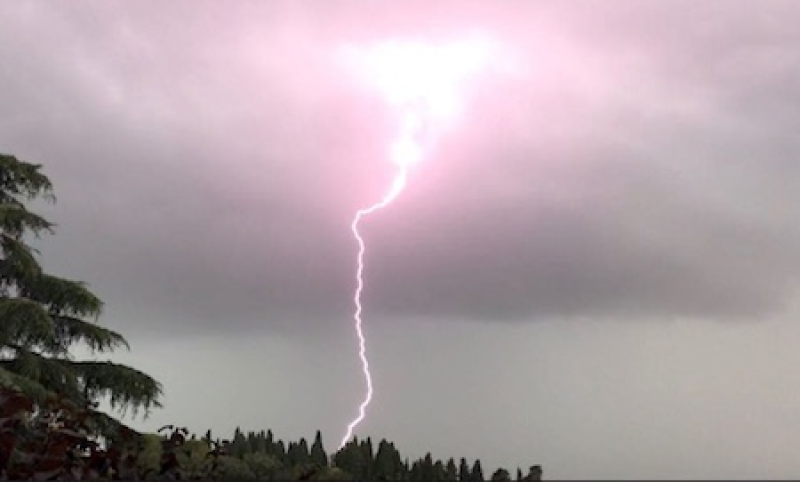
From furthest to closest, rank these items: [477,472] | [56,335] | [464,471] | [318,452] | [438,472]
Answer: [56,335]
[318,452]
[477,472]
[464,471]
[438,472]

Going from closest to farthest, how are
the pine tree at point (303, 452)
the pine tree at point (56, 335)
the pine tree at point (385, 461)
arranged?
the pine tree at point (385, 461)
the pine tree at point (303, 452)
the pine tree at point (56, 335)

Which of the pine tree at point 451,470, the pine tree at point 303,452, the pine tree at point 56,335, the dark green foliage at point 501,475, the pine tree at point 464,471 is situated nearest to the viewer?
the dark green foliage at point 501,475

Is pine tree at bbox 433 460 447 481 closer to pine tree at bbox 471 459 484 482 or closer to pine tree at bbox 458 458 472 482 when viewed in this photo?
pine tree at bbox 458 458 472 482

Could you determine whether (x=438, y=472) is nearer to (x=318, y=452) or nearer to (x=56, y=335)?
(x=318, y=452)

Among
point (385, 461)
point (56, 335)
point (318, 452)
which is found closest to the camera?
point (385, 461)

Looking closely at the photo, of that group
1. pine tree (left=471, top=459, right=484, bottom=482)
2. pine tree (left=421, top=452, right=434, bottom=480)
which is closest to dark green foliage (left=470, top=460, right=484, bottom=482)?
pine tree (left=471, top=459, right=484, bottom=482)

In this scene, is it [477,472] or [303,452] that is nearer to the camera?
[477,472]

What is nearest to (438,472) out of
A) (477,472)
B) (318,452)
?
(477,472)

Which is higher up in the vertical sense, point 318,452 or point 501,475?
point 318,452

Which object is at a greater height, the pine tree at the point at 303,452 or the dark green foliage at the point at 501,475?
the pine tree at the point at 303,452

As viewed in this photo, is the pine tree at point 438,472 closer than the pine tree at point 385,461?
Yes

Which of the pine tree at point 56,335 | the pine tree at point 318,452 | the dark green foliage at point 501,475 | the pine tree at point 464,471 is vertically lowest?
the dark green foliage at point 501,475

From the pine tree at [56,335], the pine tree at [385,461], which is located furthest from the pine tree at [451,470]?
the pine tree at [56,335]

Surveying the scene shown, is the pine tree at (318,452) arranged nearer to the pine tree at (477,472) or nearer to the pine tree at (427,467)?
the pine tree at (477,472)
